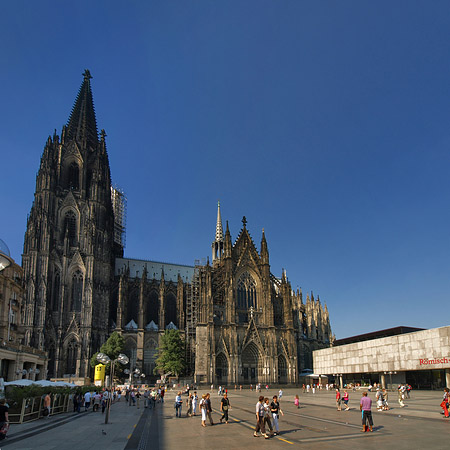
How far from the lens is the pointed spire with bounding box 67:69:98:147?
84500 millimetres

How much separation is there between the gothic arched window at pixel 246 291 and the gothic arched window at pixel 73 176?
1385 inches

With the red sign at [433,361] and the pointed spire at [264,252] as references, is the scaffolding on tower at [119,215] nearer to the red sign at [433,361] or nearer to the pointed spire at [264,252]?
the pointed spire at [264,252]

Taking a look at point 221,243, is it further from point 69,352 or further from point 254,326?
point 69,352

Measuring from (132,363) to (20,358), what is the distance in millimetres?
38027

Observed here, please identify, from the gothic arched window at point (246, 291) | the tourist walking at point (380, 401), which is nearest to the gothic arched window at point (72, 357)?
the gothic arched window at point (246, 291)

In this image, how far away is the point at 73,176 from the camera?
80.9m

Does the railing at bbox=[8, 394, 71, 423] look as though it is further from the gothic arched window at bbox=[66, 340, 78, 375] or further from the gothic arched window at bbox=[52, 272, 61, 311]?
the gothic arched window at bbox=[52, 272, 61, 311]

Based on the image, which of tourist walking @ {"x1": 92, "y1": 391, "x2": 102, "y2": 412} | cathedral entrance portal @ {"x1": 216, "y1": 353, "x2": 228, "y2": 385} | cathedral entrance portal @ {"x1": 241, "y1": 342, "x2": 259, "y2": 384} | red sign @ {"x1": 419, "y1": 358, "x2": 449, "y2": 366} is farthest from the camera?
cathedral entrance portal @ {"x1": 241, "y1": 342, "x2": 259, "y2": 384}

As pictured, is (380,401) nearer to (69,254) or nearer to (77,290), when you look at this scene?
(77,290)

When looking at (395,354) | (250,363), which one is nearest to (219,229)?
(250,363)

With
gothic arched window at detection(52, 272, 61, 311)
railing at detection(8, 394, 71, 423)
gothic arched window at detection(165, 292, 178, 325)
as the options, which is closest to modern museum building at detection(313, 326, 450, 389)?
gothic arched window at detection(165, 292, 178, 325)

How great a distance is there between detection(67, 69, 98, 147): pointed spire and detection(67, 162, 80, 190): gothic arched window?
18.0ft

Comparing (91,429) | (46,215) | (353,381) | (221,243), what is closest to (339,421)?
(91,429)

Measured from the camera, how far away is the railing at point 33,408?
862 inches
